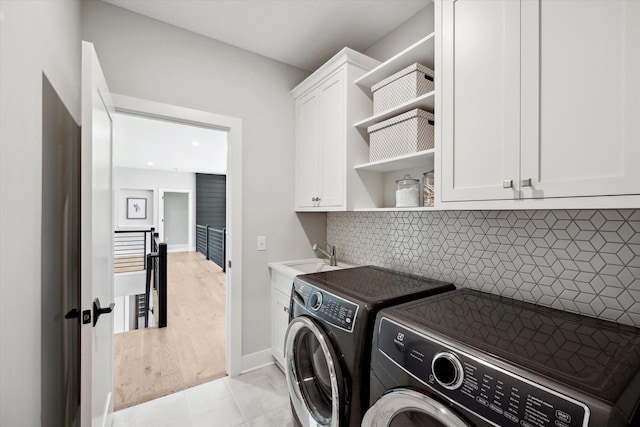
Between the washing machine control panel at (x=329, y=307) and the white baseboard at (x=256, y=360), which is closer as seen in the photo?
the washing machine control panel at (x=329, y=307)

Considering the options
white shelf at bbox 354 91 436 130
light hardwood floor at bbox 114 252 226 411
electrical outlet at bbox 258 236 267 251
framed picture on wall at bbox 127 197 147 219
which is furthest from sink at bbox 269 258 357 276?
framed picture on wall at bbox 127 197 147 219

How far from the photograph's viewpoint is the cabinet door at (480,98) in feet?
3.52

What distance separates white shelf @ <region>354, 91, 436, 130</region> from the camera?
1484 mm

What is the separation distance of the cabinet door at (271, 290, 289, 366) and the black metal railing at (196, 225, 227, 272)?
382cm

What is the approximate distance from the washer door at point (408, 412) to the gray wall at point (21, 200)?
1.07m

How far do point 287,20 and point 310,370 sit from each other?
227 cm

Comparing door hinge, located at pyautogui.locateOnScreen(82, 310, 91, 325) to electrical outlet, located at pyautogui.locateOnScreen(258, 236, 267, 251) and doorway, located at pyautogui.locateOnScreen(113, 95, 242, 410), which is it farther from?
electrical outlet, located at pyautogui.locateOnScreen(258, 236, 267, 251)

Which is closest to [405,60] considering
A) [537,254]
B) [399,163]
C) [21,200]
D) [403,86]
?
[403,86]

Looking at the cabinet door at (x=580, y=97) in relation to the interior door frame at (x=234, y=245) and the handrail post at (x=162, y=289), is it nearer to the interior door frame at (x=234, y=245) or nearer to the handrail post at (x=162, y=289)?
the interior door frame at (x=234, y=245)

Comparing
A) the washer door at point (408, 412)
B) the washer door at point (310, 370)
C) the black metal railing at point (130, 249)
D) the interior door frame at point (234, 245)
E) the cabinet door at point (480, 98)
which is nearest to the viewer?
the washer door at point (408, 412)

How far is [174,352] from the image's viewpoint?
2709 millimetres

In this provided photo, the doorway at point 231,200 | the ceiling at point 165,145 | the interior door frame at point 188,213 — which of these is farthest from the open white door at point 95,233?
the interior door frame at point 188,213

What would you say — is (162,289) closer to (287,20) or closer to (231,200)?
(231,200)

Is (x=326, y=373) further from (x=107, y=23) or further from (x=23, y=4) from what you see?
(x=107, y=23)
